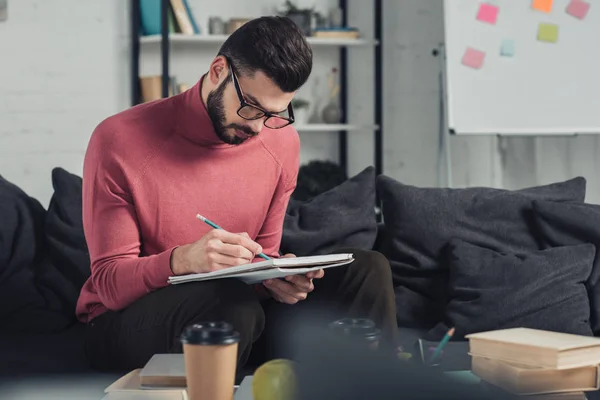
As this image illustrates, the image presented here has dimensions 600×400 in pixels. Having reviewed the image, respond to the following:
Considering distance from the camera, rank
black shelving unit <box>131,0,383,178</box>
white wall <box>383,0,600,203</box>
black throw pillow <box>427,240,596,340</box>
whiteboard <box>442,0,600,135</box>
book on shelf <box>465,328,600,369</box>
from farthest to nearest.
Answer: white wall <box>383,0,600,203</box> → black shelving unit <box>131,0,383,178</box> → whiteboard <box>442,0,600,135</box> → black throw pillow <box>427,240,596,340</box> → book on shelf <box>465,328,600,369</box>

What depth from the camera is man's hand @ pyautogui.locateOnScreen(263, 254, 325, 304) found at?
1.55 meters

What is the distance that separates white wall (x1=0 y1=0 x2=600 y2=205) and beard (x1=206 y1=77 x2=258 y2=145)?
238 centimetres

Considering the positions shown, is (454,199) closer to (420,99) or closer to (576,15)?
(576,15)

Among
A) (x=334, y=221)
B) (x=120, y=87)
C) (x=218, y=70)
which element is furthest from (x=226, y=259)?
(x=120, y=87)

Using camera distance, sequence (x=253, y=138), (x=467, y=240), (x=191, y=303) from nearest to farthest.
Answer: (x=191, y=303)
(x=253, y=138)
(x=467, y=240)

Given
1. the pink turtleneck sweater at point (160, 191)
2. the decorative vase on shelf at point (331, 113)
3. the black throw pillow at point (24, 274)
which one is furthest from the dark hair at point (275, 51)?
the decorative vase on shelf at point (331, 113)

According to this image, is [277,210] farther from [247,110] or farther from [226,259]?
[226,259]

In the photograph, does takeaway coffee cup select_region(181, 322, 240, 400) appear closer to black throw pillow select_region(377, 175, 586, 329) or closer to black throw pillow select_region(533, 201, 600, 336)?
black throw pillow select_region(377, 175, 586, 329)

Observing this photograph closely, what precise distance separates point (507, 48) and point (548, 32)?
17cm

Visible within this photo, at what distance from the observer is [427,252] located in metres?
2.15

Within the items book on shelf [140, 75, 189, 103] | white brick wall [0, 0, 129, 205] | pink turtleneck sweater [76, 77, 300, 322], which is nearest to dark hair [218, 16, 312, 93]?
pink turtleneck sweater [76, 77, 300, 322]

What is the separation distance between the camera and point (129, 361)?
158 centimetres

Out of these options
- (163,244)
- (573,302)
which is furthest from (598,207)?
(163,244)

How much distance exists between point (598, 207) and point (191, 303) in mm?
1213
